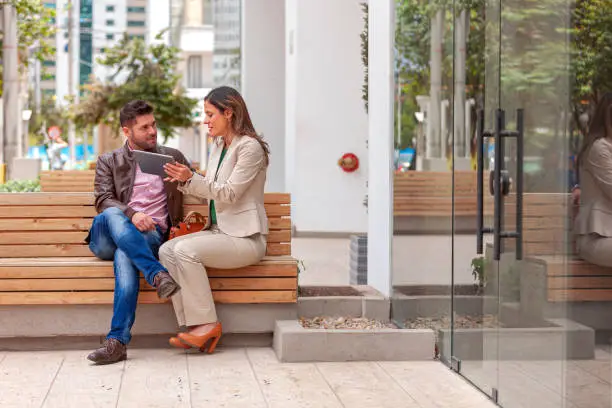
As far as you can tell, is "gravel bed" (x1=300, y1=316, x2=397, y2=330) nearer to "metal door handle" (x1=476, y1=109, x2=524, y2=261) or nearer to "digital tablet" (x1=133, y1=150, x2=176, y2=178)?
"digital tablet" (x1=133, y1=150, x2=176, y2=178)

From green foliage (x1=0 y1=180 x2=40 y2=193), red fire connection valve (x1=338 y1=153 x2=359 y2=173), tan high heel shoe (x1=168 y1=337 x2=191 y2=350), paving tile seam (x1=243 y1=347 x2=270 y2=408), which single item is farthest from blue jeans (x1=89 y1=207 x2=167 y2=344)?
red fire connection valve (x1=338 y1=153 x2=359 y2=173)

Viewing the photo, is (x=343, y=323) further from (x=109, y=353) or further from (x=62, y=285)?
(x=62, y=285)

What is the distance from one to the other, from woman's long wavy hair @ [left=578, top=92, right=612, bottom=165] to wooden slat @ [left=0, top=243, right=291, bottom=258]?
11.2 ft

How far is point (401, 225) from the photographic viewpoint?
748cm

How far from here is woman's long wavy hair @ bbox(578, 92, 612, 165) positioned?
4145 mm

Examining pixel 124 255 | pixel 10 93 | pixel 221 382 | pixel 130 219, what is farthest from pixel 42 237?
pixel 10 93

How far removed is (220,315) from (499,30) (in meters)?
2.73

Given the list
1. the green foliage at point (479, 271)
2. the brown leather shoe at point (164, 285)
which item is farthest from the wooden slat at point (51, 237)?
the green foliage at point (479, 271)

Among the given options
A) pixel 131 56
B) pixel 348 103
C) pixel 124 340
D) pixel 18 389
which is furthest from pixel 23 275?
pixel 131 56

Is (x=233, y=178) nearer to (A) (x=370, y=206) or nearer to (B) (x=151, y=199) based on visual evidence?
(B) (x=151, y=199)

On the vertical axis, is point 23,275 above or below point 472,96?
below

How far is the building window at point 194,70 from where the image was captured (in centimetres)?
7569

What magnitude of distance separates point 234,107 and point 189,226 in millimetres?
787

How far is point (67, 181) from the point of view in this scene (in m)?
15.5
